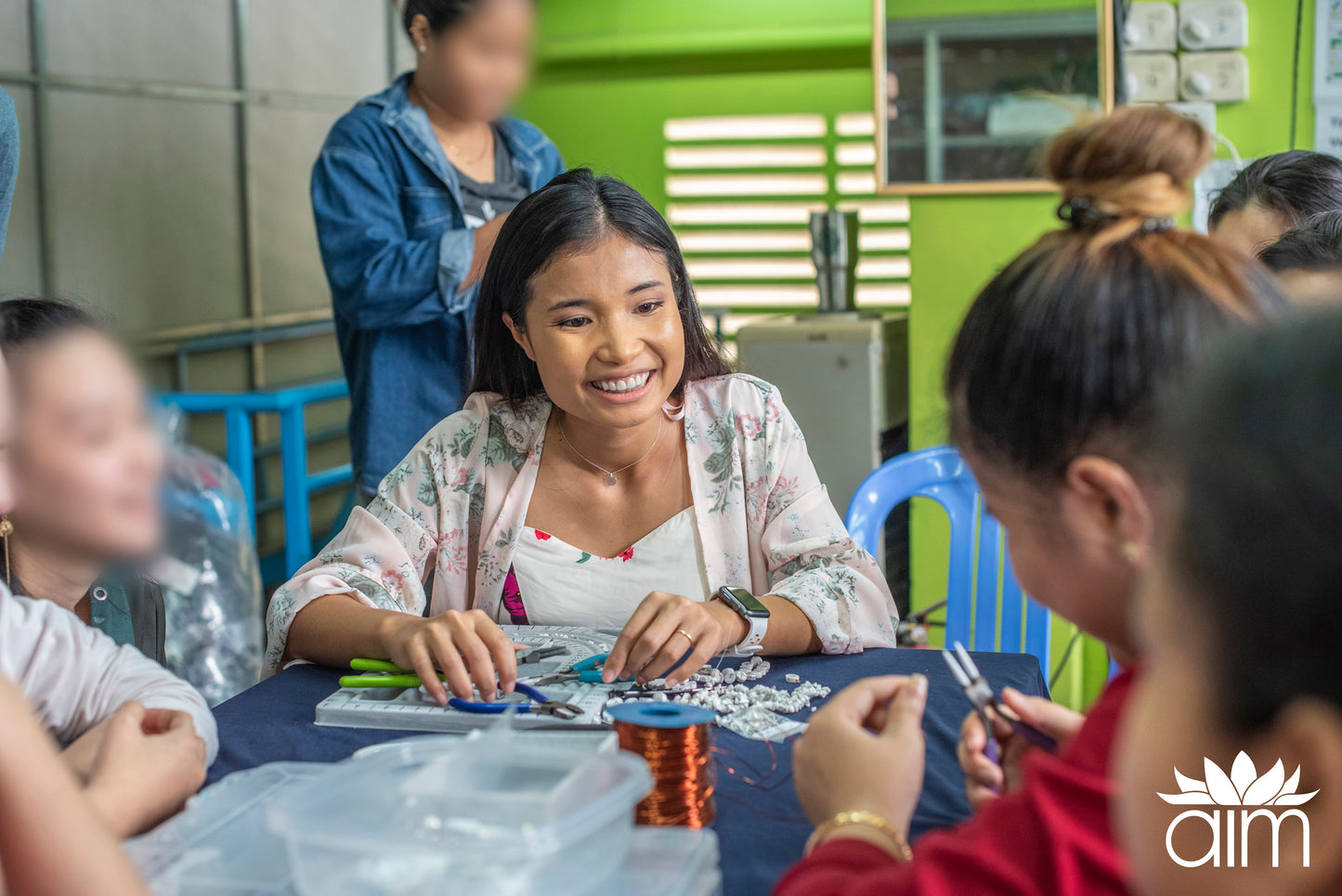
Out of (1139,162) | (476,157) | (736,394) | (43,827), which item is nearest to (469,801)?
(43,827)

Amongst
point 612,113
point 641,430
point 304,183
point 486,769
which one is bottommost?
point 486,769

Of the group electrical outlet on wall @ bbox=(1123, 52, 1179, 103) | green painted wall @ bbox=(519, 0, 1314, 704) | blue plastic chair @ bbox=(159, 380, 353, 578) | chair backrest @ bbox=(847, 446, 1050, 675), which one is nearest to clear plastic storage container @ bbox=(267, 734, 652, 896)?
chair backrest @ bbox=(847, 446, 1050, 675)

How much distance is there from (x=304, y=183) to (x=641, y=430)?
8.40 ft

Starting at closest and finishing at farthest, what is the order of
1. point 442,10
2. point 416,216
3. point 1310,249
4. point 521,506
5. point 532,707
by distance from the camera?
point 532,707 → point 1310,249 → point 521,506 → point 442,10 → point 416,216

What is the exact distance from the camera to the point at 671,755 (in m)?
0.82

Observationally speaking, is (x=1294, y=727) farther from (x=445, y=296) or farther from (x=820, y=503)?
(x=445, y=296)

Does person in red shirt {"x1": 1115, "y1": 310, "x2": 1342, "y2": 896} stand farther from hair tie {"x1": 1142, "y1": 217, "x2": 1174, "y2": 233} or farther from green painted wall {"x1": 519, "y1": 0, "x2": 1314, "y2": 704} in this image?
green painted wall {"x1": 519, "y1": 0, "x2": 1314, "y2": 704}

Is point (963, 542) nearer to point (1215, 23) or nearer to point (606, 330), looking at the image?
point (606, 330)

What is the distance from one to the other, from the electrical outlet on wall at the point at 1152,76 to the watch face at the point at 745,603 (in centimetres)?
196

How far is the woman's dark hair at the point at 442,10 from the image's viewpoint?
2.12m

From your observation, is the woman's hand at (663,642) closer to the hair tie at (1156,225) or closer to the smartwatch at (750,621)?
the smartwatch at (750,621)

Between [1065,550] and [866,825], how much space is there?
0.21 meters

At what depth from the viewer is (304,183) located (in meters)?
3.74

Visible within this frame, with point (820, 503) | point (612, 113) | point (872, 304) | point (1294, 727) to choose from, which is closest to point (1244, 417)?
point (1294, 727)
